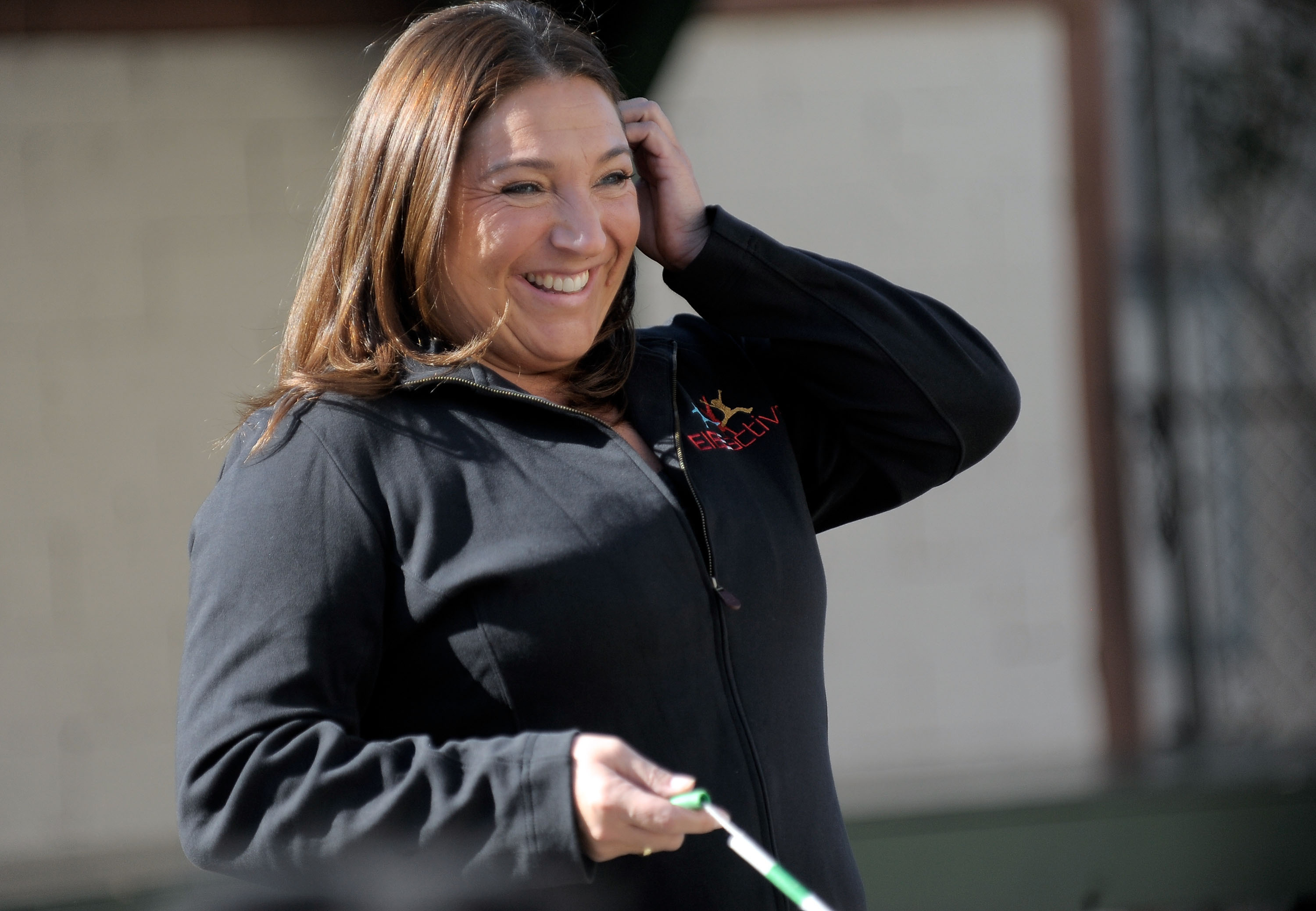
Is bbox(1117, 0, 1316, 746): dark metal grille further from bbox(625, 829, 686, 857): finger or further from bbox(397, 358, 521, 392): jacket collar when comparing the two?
bbox(625, 829, 686, 857): finger

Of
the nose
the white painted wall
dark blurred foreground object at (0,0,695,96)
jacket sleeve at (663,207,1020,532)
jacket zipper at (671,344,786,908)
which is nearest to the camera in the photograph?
jacket zipper at (671,344,786,908)

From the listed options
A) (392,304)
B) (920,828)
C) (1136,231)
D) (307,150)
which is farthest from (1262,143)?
(392,304)

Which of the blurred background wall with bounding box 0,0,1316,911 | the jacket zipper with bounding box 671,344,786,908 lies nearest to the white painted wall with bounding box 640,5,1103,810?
the blurred background wall with bounding box 0,0,1316,911

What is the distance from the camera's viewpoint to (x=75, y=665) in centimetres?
280

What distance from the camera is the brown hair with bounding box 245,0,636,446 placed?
1240 mm

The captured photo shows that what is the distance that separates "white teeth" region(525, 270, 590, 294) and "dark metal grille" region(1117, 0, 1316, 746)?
2.33 meters

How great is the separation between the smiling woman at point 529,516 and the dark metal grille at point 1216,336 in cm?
203

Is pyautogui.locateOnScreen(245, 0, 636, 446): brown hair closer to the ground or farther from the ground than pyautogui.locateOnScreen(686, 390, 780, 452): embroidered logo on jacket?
farther from the ground

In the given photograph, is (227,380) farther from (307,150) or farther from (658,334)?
(658,334)

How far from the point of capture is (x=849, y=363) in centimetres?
143

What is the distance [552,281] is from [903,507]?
2082 millimetres

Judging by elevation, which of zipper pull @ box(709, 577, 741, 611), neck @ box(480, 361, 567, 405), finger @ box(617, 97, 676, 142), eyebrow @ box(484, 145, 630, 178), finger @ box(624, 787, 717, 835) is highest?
finger @ box(617, 97, 676, 142)

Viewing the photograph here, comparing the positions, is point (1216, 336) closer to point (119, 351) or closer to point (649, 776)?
point (119, 351)

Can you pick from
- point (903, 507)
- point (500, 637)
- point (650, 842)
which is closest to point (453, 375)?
point (500, 637)
